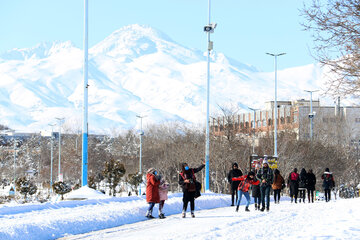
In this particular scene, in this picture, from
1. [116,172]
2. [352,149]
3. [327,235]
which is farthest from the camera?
[352,149]

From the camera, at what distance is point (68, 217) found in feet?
58.6

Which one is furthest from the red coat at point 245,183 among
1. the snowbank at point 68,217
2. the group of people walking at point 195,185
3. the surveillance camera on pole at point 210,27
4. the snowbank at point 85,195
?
the surveillance camera on pole at point 210,27

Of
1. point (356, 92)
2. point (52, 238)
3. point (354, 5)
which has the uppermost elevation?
point (354, 5)

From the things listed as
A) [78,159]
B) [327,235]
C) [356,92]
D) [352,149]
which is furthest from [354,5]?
[78,159]

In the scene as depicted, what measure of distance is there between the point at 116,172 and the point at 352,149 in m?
31.3

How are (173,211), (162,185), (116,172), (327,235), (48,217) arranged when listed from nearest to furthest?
(327,235), (48,217), (162,185), (173,211), (116,172)

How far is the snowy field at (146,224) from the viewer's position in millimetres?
14750

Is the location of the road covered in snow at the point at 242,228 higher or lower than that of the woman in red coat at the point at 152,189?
lower

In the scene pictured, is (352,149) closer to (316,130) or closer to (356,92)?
(316,130)

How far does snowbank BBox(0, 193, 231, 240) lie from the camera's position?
51.8 feet

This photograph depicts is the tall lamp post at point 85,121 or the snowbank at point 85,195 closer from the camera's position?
the snowbank at point 85,195

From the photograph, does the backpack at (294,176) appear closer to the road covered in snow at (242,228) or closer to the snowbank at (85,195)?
the snowbank at (85,195)

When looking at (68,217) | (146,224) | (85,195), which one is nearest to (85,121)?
(85,195)

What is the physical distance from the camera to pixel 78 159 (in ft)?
307
